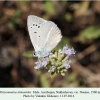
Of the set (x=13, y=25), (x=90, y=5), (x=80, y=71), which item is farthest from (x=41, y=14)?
(x=80, y=71)

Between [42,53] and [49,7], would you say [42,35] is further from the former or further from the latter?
[49,7]

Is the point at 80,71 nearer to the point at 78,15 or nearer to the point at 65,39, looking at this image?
the point at 65,39

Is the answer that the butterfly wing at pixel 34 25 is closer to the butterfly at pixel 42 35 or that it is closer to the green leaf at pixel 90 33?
the butterfly at pixel 42 35

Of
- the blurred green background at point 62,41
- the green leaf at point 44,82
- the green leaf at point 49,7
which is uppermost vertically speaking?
the green leaf at point 49,7

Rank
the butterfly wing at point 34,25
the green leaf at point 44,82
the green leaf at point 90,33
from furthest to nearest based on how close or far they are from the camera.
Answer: the green leaf at point 90,33, the green leaf at point 44,82, the butterfly wing at point 34,25

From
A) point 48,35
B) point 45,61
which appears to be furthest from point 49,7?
point 45,61

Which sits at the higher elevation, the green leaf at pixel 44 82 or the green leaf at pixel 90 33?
the green leaf at pixel 90 33

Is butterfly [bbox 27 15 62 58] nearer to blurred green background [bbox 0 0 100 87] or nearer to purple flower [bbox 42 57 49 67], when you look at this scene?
purple flower [bbox 42 57 49 67]

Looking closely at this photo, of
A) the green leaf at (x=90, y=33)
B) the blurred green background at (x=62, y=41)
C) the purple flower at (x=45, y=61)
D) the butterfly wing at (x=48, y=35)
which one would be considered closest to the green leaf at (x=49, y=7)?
the blurred green background at (x=62, y=41)
